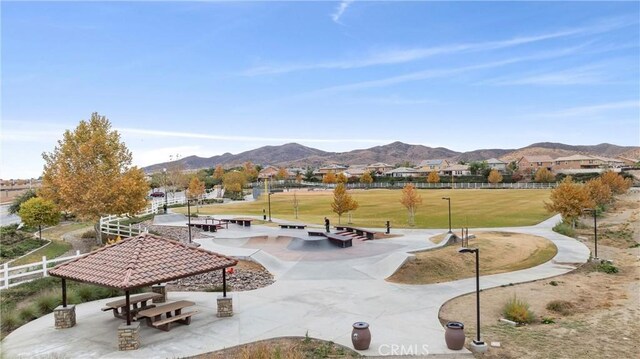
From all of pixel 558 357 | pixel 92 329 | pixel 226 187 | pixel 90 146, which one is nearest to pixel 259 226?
pixel 90 146

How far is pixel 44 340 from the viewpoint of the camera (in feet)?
47.5

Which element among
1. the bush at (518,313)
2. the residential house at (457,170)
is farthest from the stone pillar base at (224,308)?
the residential house at (457,170)

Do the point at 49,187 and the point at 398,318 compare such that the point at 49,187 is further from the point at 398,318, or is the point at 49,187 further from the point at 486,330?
the point at 486,330

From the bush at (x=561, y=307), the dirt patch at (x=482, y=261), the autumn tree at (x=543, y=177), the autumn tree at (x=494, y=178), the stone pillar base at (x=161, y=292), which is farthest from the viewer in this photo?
the autumn tree at (x=494, y=178)

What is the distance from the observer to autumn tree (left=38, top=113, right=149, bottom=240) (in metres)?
32.7

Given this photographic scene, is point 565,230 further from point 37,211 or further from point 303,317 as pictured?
point 37,211

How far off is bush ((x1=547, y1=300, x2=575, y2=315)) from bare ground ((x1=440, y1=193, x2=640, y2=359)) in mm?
174

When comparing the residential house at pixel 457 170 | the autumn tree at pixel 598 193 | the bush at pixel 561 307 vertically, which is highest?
the residential house at pixel 457 170

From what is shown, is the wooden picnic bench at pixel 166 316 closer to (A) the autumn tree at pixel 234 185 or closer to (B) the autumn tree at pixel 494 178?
(A) the autumn tree at pixel 234 185

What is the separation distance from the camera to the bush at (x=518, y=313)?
53.4ft

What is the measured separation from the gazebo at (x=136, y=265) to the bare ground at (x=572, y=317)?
9.14 metres

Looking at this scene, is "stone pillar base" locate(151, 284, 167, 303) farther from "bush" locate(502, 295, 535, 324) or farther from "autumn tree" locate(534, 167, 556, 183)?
"autumn tree" locate(534, 167, 556, 183)

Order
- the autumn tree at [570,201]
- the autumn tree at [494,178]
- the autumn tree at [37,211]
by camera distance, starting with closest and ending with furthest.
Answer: the autumn tree at [37,211], the autumn tree at [570,201], the autumn tree at [494,178]

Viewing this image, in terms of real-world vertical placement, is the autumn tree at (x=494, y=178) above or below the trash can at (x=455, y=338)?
above
